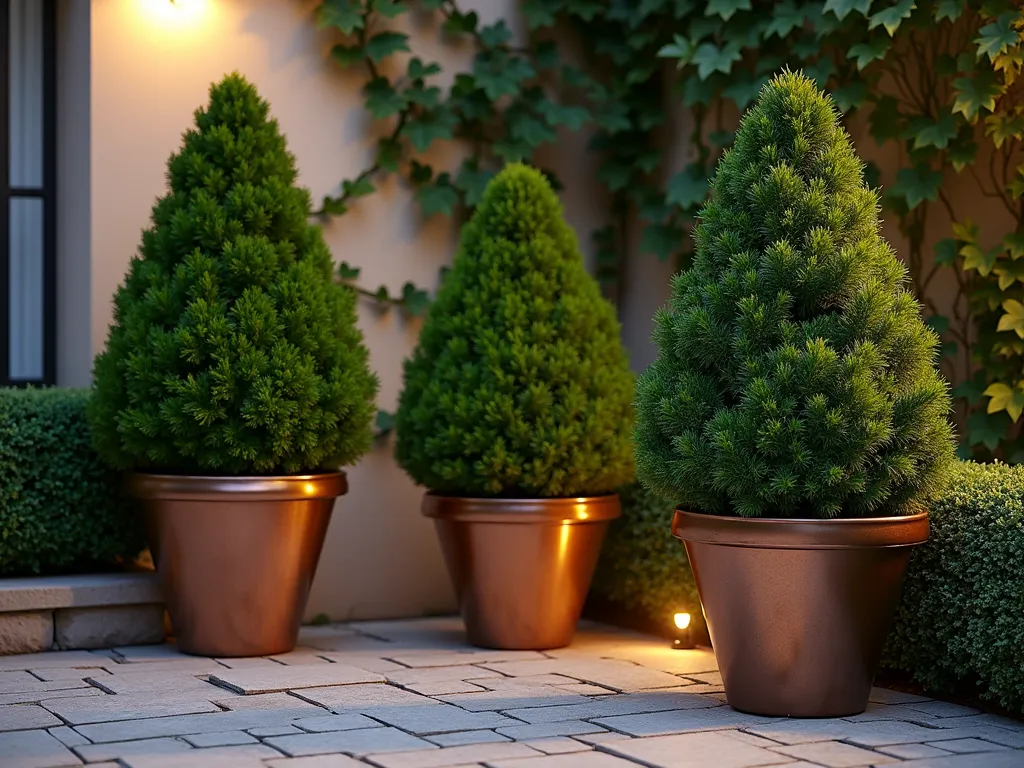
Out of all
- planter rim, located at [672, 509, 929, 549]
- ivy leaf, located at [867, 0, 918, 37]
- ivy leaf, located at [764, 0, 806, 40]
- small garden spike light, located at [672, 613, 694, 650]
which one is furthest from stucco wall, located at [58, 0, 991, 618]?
planter rim, located at [672, 509, 929, 549]

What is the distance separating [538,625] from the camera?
4.65 m

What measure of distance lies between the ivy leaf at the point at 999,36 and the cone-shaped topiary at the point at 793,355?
0.88 metres

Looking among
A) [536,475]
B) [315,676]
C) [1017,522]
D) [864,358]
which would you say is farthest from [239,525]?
[1017,522]

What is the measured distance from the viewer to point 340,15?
5258 millimetres

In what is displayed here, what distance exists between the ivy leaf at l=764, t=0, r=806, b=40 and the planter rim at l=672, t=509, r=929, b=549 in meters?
2.14

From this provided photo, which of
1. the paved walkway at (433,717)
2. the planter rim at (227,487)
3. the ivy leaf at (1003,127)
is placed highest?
the ivy leaf at (1003,127)

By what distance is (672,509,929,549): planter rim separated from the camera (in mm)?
3475

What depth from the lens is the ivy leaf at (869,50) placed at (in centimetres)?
464

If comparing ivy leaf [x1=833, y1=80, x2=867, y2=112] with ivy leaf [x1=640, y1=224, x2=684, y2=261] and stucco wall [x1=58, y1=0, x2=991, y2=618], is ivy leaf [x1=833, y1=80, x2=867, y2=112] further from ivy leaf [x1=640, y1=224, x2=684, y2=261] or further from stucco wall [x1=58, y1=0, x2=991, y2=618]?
ivy leaf [x1=640, y1=224, x2=684, y2=261]

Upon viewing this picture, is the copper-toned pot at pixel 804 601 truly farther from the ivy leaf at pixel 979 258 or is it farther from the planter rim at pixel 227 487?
the planter rim at pixel 227 487

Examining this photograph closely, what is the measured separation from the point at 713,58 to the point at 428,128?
1.18 meters

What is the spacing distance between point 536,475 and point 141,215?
1870 millimetres

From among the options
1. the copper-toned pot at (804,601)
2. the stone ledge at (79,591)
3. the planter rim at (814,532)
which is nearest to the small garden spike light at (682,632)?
the copper-toned pot at (804,601)

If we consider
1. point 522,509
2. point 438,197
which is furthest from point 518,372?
point 438,197
